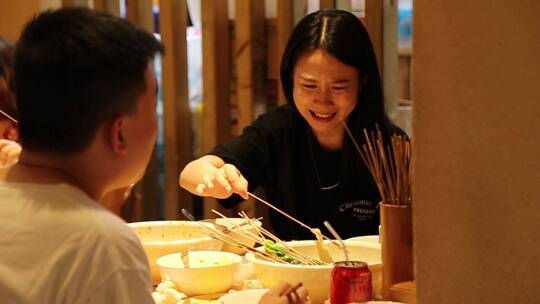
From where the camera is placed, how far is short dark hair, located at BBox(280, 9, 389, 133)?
2285 millimetres

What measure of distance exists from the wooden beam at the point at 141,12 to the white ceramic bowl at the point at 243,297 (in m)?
2.36

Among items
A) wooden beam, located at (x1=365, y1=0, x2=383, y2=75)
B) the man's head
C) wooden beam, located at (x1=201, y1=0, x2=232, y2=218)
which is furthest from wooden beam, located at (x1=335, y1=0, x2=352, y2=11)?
the man's head

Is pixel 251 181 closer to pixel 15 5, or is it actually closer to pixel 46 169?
pixel 46 169

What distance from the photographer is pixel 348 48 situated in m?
2.29

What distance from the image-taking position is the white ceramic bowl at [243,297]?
1.35m

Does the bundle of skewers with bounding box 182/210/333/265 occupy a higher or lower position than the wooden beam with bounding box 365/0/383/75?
lower

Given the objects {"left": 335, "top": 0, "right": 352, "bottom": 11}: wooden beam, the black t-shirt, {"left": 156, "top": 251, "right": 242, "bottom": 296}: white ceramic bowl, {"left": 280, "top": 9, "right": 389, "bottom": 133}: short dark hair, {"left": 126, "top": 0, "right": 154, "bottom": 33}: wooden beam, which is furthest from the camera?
{"left": 126, "top": 0, "right": 154, "bottom": 33}: wooden beam

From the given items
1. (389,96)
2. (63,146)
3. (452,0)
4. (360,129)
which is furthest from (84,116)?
(389,96)

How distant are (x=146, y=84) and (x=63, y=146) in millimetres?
144

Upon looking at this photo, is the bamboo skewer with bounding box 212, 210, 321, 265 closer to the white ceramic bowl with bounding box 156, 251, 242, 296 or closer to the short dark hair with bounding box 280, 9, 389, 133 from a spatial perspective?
the white ceramic bowl with bounding box 156, 251, 242, 296

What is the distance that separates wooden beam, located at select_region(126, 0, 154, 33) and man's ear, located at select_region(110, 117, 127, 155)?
2605 millimetres

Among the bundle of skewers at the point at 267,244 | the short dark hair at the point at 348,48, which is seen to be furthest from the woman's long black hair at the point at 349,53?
the bundle of skewers at the point at 267,244

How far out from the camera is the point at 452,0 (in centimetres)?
102

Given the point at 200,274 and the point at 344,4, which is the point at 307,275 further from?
the point at 344,4
